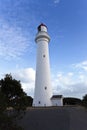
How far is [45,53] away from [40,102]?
750cm

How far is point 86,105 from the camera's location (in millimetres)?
23797

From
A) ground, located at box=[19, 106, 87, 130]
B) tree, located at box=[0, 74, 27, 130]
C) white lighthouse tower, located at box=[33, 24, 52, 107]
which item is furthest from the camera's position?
white lighthouse tower, located at box=[33, 24, 52, 107]

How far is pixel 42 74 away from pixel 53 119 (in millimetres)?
11656

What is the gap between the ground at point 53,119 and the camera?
16.9 meters

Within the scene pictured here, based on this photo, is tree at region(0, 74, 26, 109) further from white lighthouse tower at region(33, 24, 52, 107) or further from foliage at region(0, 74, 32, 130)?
white lighthouse tower at region(33, 24, 52, 107)

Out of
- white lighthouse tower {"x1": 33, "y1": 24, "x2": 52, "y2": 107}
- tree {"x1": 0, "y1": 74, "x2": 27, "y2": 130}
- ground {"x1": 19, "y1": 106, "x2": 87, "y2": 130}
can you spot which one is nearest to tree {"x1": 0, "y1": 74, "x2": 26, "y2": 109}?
tree {"x1": 0, "y1": 74, "x2": 27, "y2": 130}

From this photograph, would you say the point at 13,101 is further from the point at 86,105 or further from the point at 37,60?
the point at 37,60

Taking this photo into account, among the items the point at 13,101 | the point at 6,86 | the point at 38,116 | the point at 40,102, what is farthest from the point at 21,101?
the point at 40,102

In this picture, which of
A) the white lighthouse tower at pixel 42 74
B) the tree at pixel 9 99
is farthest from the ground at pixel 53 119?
the white lighthouse tower at pixel 42 74

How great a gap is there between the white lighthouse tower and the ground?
8.08 meters

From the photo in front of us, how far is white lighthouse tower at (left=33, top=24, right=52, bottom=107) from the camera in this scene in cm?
2833

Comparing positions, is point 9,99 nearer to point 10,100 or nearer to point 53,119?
point 10,100

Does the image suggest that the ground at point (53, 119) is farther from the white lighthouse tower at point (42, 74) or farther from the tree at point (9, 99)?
the white lighthouse tower at point (42, 74)

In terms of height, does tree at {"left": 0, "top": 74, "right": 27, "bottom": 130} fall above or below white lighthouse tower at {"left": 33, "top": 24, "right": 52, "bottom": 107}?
below
